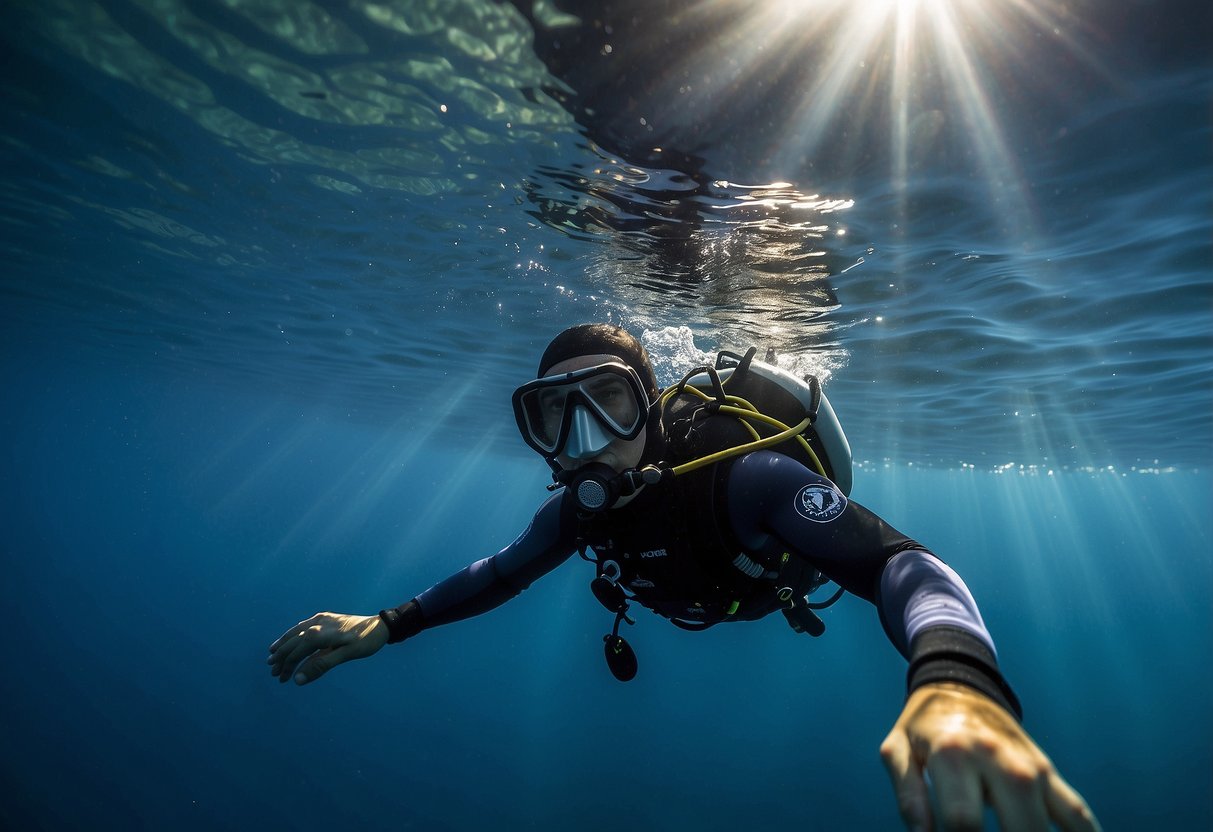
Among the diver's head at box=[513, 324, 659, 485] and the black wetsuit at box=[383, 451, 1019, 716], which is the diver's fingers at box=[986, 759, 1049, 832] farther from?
the diver's head at box=[513, 324, 659, 485]

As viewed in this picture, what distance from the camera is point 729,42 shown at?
195 inches

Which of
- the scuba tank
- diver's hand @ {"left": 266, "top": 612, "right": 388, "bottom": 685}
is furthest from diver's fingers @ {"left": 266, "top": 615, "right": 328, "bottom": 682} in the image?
the scuba tank

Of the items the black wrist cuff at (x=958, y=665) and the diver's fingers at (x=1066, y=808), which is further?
the black wrist cuff at (x=958, y=665)

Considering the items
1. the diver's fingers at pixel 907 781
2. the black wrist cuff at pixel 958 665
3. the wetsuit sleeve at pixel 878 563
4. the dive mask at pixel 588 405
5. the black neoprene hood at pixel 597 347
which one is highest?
the black neoprene hood at pixel 597 347

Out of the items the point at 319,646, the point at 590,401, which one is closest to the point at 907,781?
the point at 590,401

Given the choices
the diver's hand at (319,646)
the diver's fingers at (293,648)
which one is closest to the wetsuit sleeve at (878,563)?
the diver's hand at (319,646)

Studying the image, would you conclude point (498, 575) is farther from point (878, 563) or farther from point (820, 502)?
point (878, 563)

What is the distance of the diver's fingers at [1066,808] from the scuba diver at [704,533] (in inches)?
7.4

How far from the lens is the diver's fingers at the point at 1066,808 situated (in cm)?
103

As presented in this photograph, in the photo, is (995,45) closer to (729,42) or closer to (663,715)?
(729,42)

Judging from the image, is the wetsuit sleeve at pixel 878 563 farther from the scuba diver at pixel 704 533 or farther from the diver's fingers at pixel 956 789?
the diver's fingers at pixel 956 789

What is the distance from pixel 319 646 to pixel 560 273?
8105 mm

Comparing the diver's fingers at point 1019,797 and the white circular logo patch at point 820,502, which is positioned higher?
the white circular logo patch at point 820,502

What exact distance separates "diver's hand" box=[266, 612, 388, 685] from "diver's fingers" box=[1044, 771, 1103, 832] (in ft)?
11.1
